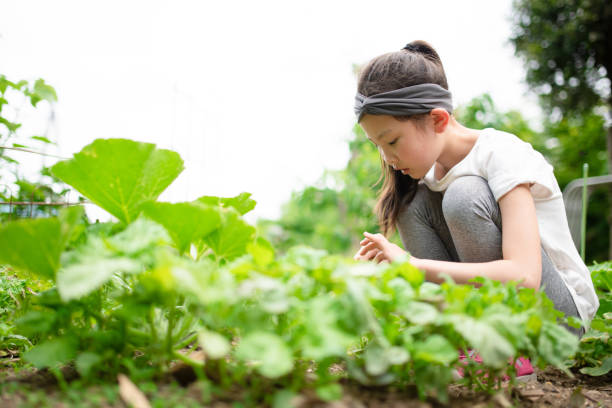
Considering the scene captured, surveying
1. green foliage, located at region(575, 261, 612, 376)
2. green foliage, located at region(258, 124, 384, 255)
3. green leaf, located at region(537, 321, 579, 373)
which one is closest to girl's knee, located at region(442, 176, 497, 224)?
green foliage, located at region(575, 261, 612, 376)

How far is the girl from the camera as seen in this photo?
4.07 feet

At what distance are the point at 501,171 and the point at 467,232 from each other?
0.72 feet

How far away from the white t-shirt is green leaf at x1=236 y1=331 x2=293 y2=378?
0.98 meters

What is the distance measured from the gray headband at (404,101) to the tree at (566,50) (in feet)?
24.5

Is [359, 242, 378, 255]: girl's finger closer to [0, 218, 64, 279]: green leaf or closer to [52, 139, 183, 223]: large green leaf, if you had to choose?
[52, 139, 183, 223]: large green leaf

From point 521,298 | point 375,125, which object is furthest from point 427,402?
point 375,125

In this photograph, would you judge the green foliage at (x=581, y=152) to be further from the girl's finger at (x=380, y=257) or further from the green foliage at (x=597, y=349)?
the girl's finger at (x=380, y=257)

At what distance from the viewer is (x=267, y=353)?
0.61 meters

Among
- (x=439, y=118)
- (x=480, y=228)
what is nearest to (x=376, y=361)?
(x=480, y=228)

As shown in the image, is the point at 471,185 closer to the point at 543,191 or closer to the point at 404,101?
the point at 543,191

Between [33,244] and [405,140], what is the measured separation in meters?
1.16

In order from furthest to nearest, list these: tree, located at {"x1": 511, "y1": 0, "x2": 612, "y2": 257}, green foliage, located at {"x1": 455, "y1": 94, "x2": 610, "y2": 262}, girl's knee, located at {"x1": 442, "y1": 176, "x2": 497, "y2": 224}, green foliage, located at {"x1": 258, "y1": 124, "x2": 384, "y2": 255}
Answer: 1. green foliage, located at {"x1": 455, "y1": 94, "x2": 610, "y2": 262}
2. tree, located at {"x1": 511, "y1": 0, "x2": 612, "y2": 257}
3. green foliage, located at {"x1": 258, "y1": 124, "x2": 384, "y2": 255}
4. girl's knee, located at {"x1": 442, "y1": 176, "x2": 497, "y2": 224}

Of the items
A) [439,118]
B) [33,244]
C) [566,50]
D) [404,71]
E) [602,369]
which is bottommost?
[602,369]

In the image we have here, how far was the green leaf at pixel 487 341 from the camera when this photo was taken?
691 millimetres
